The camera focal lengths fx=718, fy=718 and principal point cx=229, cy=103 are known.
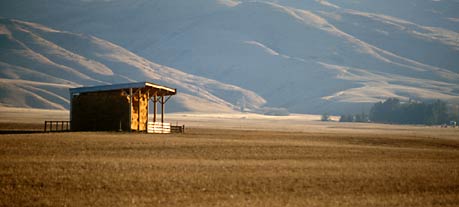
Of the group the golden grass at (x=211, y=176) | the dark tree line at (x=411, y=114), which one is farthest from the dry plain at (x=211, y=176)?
the dark tree line at (x=411, y=114)

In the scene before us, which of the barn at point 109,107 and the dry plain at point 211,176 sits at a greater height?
the barn at point 109,107

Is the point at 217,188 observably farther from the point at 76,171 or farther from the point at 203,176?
the point at 76,171

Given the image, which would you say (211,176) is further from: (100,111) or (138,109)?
(138,109)

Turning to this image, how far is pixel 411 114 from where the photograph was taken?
14250 centimetres

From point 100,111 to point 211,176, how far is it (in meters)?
26.5

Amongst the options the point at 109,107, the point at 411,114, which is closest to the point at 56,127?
the point at 109,107

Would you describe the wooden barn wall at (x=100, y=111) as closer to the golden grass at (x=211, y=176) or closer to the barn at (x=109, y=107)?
the barn at (x=109, y=107)

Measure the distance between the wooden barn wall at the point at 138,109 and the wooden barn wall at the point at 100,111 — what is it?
1.10m

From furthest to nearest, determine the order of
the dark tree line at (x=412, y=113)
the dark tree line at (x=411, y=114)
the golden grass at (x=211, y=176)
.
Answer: the dark tree line at (x=411, y=114), the dark tree line at (x=412, y=113), the golden grass at (x=211, y=176)

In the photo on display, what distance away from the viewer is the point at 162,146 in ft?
120

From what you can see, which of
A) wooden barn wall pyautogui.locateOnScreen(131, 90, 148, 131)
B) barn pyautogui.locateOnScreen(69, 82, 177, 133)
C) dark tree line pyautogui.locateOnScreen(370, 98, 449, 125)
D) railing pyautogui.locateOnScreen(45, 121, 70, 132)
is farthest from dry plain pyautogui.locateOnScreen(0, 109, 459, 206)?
dark tree line pyautogui.locateOnScreen(370, 98, 449, 125)

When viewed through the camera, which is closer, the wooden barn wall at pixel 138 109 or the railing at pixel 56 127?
the wooden barn wall at pixel 138 109

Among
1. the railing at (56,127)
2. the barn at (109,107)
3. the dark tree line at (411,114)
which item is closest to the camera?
the barn at (109,107)

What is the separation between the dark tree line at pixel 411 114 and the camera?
139 metres
